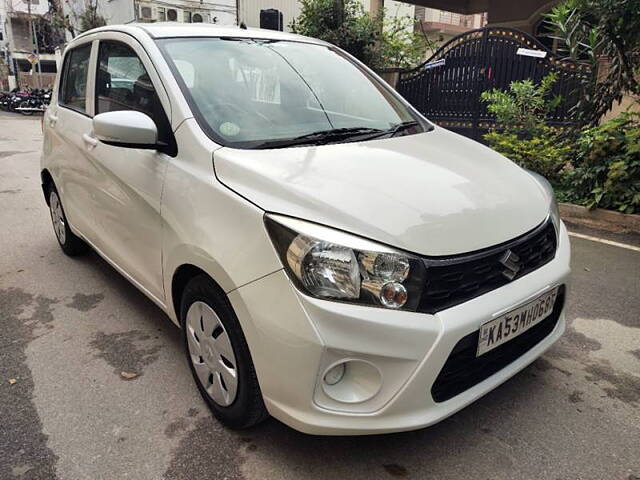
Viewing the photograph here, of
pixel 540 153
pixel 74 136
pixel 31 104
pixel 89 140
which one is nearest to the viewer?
pixel 89 140

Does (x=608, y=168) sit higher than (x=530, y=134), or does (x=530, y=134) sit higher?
(x=530, y=134)

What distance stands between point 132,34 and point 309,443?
7.59 ft

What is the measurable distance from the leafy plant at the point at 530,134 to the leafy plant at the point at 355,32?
4.13 metres

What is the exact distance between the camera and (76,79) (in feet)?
12.5

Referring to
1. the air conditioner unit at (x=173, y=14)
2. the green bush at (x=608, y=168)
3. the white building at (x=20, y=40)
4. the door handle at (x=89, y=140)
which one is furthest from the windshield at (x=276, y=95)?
the white building at (x=20, y=40)

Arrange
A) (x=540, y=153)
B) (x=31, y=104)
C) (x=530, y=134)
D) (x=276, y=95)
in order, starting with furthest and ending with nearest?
(x=31, y=104)
(x=530, y=134)
(x=540, y=153)
(x=276, y=95)

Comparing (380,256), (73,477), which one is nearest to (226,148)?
(380,256)

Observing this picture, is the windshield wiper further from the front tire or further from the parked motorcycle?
the parked motorcycle

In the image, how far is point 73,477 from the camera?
6.69 ft

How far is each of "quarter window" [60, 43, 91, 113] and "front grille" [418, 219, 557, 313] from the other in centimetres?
279

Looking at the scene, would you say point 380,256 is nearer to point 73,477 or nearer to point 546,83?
point 73,477

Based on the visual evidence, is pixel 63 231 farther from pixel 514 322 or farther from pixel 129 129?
pixel 514 322

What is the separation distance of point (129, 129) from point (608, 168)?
4.90 metres

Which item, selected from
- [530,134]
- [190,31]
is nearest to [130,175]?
[190,31]
